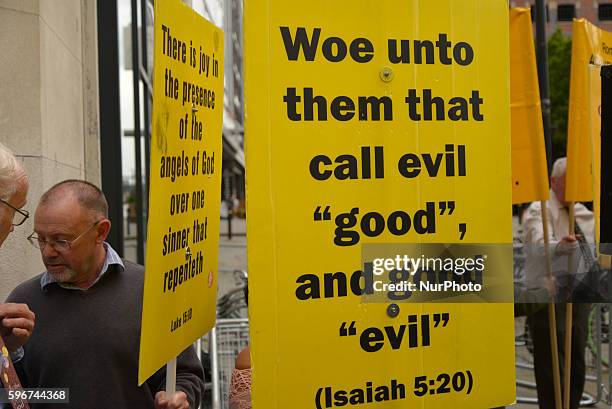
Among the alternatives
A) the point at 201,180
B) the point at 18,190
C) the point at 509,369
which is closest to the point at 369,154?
the point at 201,180

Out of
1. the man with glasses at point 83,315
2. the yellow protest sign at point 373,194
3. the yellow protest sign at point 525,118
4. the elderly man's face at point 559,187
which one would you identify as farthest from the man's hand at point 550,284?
the man with glasses at point 83,315

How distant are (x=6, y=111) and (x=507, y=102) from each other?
250 centimetres

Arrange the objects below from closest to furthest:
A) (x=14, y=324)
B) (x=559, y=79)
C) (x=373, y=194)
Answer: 1. (x=14, y=324)
2. (x=373, y=194)
3. (x=559, y=79)

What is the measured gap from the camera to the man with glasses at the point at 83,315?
8.25 feet

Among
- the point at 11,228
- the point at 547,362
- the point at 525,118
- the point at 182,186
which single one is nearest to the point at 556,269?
the point at 547,362

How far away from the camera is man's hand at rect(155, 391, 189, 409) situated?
8.04 ft

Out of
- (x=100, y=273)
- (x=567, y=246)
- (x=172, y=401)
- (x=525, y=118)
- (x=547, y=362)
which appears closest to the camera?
(x=172, y=401)

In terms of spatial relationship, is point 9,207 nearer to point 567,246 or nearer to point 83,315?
point 83,315

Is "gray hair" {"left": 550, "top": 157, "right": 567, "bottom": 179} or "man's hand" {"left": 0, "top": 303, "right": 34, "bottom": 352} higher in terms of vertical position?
"gray hair" {"left": 550, "top": 157, "right": 567, "bottom": 179}

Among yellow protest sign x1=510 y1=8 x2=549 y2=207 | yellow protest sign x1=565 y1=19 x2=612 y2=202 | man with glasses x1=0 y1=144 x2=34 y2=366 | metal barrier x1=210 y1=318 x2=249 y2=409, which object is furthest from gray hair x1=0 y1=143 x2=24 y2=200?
yellow protest sign x1=510 y1=8 x2=549 y2=207

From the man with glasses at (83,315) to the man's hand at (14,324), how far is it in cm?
33

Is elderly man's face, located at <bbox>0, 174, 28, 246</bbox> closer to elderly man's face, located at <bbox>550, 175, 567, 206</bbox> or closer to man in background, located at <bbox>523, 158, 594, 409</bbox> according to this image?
man in background, located at <bbox>523, 158, 594, 409</bbox>

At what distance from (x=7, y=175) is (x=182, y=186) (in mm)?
506

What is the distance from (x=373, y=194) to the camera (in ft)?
8.38
